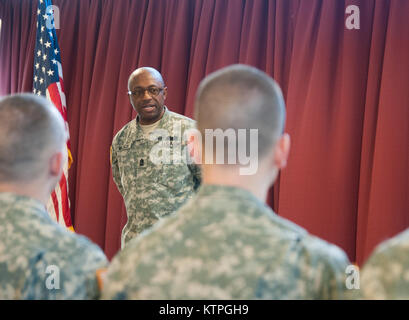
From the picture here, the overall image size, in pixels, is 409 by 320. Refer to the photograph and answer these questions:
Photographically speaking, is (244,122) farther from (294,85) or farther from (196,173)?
(294,85)

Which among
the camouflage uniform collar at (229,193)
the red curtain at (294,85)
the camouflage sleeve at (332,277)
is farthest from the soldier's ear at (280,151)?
the red curtain at (294,85)

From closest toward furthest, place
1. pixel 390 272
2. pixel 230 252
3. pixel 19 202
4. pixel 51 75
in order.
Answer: pixel 390 272
pixel 230 252
pixel 19 202
pixel 51 75

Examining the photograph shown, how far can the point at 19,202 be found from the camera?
1228mm

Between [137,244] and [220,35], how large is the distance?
126 inches

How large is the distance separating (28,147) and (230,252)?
603mm

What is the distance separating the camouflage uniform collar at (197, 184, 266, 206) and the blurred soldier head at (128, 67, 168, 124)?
1.89m

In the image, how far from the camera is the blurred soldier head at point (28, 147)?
1.25m

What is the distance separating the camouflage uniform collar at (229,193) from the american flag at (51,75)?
332cm

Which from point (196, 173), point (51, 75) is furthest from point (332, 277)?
point (51, 75)

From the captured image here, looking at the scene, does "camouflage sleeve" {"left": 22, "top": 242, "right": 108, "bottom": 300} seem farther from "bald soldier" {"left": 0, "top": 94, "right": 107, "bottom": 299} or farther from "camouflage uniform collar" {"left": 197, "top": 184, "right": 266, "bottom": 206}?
"camouflage uniform collar" {"left": 197, "top": 184, "right": 266, "bottom": 206}

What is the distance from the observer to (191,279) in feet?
3.24

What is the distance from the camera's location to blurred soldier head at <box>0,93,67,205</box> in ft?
4.09

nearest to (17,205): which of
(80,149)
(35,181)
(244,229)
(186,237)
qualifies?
(35,181)

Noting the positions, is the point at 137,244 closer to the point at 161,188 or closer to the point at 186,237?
the point at 186,237
